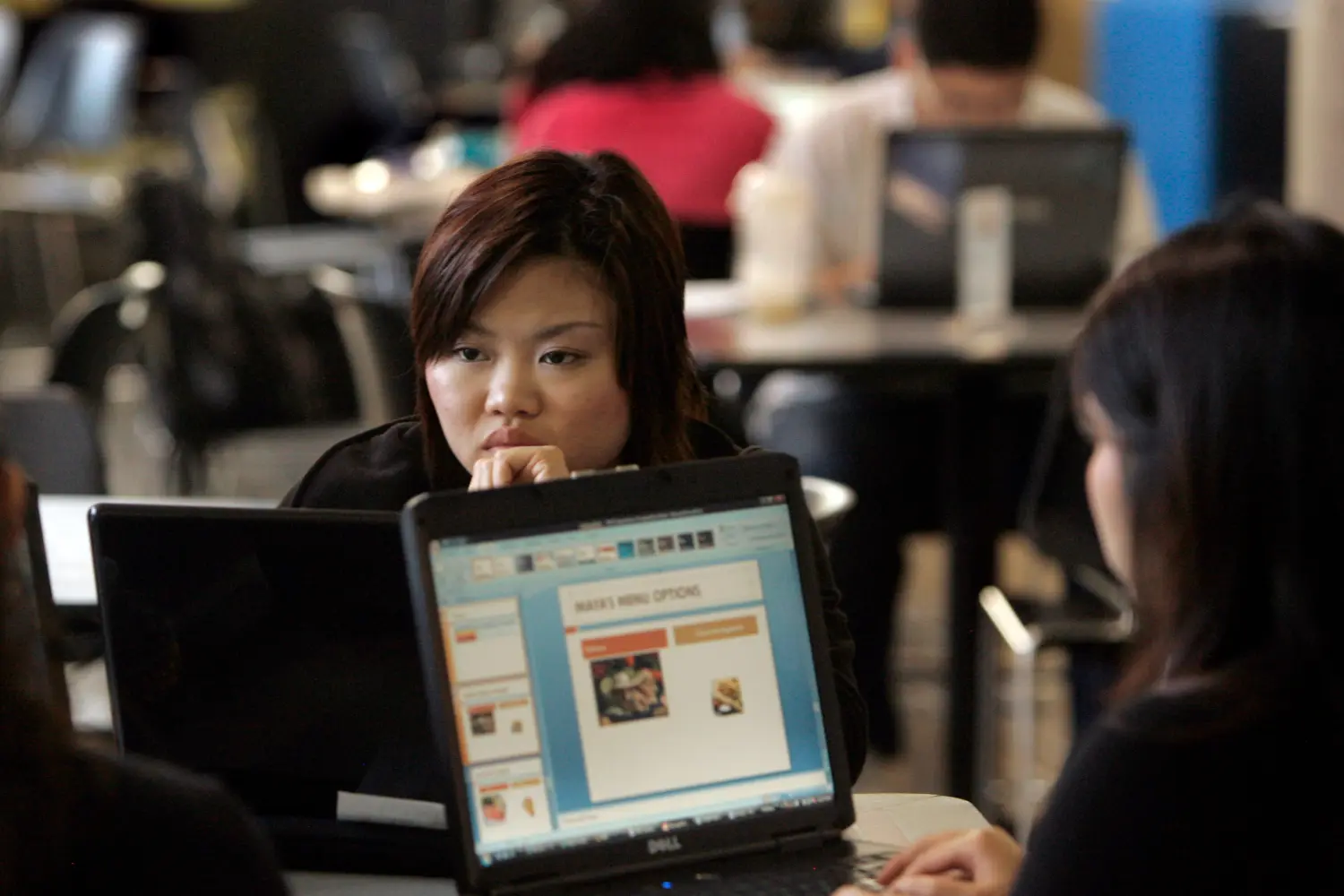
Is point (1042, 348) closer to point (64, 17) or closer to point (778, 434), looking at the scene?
point (778, 434)

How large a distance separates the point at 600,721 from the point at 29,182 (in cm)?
585

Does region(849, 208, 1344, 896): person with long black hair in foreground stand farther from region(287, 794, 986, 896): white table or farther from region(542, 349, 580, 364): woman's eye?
region(542, 349, 580, 364): woman's eye

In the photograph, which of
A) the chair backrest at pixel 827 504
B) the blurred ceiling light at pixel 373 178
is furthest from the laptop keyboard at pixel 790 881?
the blurred ceiling light at pixel 373 178

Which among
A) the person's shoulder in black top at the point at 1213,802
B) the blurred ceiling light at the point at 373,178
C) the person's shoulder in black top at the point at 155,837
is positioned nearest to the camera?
the person's shoulder in black top at the point at 155,837

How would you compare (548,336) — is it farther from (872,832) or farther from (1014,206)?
Result: (1014,206)

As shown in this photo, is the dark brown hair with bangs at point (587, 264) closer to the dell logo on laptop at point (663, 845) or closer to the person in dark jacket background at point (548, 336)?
the person in dark jacket background at point (548, 336)

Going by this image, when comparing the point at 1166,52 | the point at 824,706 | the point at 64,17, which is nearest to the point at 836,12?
the point at 1166,52

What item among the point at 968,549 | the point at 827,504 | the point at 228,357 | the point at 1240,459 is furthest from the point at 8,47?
the point at 1240,459

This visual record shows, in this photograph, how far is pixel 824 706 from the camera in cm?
116

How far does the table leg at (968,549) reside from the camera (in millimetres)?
2832

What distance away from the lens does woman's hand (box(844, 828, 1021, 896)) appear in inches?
44.3

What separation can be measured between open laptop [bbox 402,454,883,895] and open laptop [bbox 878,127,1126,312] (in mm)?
1827

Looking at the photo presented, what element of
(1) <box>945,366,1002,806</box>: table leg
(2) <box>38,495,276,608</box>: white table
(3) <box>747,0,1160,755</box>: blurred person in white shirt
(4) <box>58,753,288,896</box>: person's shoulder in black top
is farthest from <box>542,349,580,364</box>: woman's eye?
(3) <box>747,0,1160,755</box>: blurred person in white shirt

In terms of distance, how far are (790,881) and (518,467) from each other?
35cm
